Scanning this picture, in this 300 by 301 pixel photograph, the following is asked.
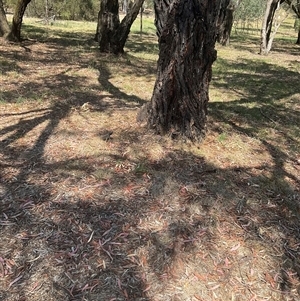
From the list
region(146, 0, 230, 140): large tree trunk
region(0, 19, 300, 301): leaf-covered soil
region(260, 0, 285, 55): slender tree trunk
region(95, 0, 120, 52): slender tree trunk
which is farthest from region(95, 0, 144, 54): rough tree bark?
region(260, 0, 285, 55): slender tree trunk

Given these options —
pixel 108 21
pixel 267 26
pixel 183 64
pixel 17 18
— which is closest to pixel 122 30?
pixel 108 21

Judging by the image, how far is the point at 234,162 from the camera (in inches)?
149

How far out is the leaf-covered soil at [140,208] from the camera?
2.30 metres

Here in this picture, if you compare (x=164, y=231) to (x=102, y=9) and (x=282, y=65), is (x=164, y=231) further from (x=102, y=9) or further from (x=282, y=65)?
(x=282, y=65)

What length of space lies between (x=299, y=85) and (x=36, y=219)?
7876 millimetres

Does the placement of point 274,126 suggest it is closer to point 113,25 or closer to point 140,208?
point 140,208

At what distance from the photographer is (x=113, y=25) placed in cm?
976

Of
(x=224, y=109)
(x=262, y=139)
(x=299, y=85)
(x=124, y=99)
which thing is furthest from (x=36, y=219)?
(x=299, y=85)

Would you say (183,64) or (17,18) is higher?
(183,64)

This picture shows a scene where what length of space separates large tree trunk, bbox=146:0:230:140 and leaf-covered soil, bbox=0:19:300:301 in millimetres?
256

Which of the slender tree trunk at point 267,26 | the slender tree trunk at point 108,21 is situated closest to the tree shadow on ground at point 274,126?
the slender tree trunk at point 108,21

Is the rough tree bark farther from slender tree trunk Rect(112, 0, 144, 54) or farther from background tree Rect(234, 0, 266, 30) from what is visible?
background tree Rect(234, 0, 266, 30)

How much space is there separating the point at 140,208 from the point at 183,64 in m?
1.64

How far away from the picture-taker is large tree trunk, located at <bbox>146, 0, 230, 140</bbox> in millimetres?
3330
